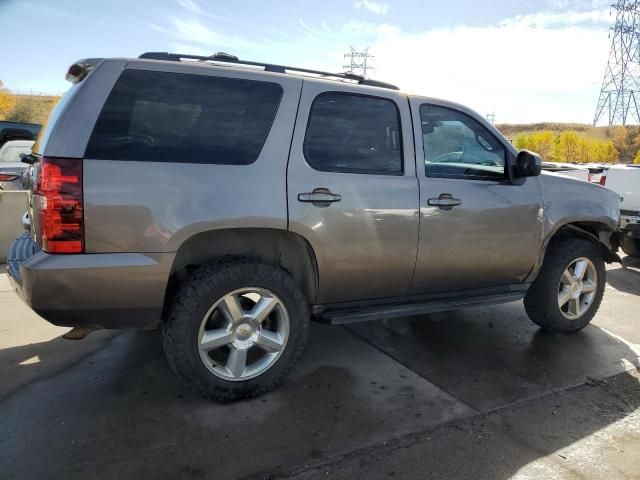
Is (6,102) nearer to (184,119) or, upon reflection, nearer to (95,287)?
(184,119)

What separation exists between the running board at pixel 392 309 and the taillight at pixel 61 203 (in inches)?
63.3

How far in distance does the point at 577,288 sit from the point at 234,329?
10.5ft

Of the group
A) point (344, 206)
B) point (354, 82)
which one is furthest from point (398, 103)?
point (344, 206)

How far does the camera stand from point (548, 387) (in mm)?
3418

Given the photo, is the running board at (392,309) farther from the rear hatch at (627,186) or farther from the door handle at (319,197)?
the rear hatch at (627,186)

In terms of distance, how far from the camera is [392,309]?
11.4 feet

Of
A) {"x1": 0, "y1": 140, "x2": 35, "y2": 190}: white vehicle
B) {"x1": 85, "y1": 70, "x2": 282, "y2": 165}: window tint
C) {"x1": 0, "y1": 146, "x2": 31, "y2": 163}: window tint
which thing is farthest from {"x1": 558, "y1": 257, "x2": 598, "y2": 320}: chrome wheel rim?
{"x1": 0, "y1": 146, "x2": 31, "y2": 163}: window tint

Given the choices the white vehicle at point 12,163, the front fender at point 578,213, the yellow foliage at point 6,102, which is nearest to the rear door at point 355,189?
the front fender at point 578,213

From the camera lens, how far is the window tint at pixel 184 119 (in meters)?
2.64

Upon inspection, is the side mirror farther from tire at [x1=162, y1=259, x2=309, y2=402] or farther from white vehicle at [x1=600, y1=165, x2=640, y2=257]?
white vehicle at [x1=600, y1=165, x2=640, y2=257]

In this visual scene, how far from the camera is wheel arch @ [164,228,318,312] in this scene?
2.97 m

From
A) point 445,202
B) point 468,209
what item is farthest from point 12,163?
point 468,209

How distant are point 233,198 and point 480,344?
2560mm

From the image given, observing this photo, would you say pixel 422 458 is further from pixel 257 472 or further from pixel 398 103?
pixel 398 103
